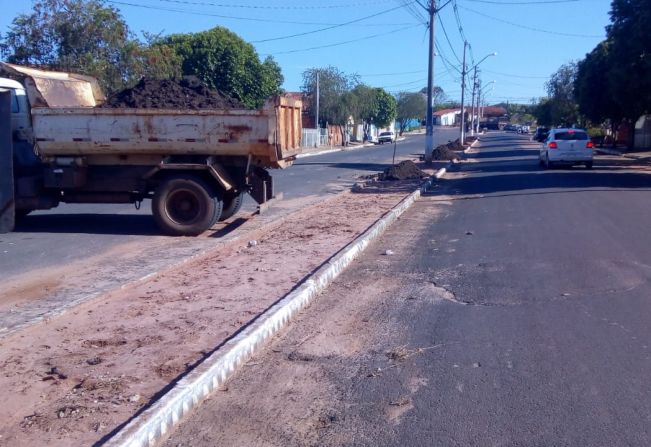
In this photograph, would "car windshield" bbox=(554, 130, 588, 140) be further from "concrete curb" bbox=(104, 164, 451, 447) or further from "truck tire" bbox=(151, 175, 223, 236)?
"concrete curb" bbox=(104, 164, 451, 447)

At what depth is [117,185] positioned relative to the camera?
1390cm

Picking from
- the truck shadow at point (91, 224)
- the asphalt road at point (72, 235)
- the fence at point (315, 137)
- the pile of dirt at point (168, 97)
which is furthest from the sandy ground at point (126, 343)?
the fence at point (315, 137)

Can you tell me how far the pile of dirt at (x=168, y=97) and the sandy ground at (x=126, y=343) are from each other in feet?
12.0

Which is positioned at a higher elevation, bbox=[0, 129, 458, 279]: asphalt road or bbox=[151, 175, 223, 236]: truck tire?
bbox=[151, 175, 223, 236]: truck tire

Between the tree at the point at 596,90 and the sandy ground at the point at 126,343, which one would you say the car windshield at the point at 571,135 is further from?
the sandy ground at the point at 126,343

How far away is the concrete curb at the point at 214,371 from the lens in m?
4.63

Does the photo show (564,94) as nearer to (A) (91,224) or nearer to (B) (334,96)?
(B) (334,96)

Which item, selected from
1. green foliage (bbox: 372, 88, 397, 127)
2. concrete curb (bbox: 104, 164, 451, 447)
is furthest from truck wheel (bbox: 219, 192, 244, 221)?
green foliage (bbox: 372, 88, 397, 127)

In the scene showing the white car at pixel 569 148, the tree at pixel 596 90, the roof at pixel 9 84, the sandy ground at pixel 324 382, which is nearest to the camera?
the sandy ground at pixel 324 382

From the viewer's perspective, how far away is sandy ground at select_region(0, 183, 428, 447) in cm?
512

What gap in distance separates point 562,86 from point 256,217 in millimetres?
Answer: 66420

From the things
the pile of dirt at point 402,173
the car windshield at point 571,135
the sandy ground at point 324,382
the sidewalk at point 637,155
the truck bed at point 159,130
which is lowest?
the sidewalk at point 637,155

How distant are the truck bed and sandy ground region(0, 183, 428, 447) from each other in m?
2.34

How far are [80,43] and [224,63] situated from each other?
1279cm
